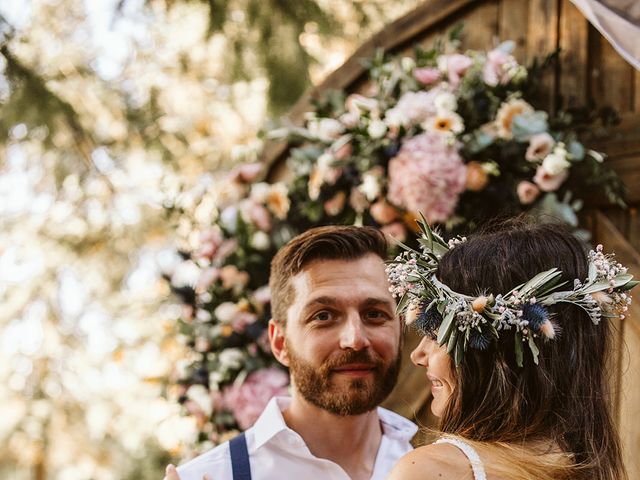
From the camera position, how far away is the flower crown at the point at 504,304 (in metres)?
1.92

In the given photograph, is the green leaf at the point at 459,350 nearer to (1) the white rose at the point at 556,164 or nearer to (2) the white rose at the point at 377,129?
(1) the white rose at the point at 556,164

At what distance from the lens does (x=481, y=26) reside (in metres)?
3.89

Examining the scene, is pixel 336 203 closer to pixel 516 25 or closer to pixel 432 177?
pixel 432 177

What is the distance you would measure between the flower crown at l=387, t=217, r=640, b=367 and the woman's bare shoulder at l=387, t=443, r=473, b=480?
0.70 ft

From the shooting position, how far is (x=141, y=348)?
259 inches

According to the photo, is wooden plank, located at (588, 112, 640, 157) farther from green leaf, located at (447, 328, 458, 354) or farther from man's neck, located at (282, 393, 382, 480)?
green leaf, located at (447, 328, 458, 354)

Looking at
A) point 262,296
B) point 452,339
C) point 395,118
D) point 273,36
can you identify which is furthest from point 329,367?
point 273,36

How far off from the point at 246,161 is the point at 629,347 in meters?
2.21

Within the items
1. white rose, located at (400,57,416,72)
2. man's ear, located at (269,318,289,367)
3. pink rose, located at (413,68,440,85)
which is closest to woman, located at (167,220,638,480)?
man's ear, located at (269,318,289,367)

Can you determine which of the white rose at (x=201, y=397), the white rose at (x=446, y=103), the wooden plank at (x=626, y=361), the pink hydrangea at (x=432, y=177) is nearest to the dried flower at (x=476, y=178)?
the pink hydrangea at (x=432, y=177)

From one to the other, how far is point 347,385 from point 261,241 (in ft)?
5.27

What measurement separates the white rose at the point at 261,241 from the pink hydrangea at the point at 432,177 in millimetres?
874

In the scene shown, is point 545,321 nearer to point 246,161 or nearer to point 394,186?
point 394,186

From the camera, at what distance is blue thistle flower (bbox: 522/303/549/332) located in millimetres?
1905
